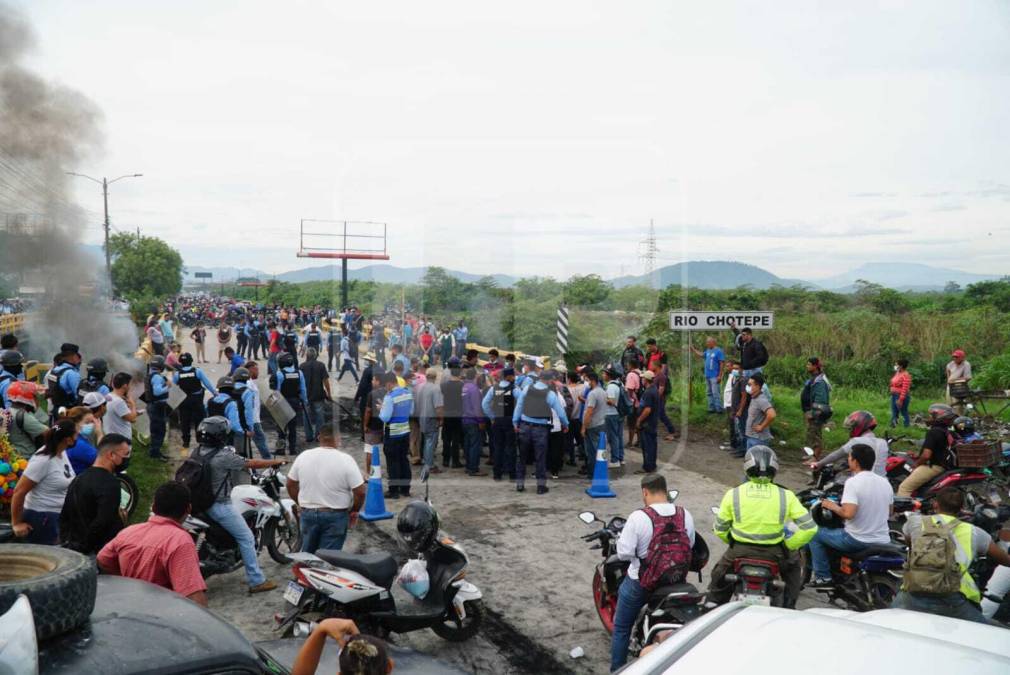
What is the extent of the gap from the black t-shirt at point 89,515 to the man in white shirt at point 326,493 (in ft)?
4.95

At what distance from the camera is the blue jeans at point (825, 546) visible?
633cm

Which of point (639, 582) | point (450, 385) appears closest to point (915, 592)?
point (639, 582)

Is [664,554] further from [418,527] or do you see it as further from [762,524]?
[418,527]

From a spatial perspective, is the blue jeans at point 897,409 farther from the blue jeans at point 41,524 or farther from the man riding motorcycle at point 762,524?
the blue jeans at point 41,524

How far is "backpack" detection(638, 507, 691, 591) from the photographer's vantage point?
5.05 m

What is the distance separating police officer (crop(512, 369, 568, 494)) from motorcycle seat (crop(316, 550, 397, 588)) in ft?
16.5

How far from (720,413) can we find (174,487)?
1280 centimetres

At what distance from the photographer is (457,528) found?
29.5 feet

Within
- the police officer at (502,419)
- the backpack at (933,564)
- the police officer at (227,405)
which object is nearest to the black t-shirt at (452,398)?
the police officer at (502,419)

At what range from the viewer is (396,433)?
9.96m

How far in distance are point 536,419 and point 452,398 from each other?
144 centimetres

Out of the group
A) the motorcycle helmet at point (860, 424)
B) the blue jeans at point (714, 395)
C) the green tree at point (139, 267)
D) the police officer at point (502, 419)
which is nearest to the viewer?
the motorcycle helmet at point (860, 424)

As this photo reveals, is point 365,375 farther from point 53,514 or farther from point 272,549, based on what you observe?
point 53,514

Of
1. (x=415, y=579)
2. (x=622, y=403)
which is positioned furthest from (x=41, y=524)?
(x=622, y=403)
